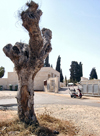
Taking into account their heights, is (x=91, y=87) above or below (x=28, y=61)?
below

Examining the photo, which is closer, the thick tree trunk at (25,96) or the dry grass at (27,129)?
the dry grass at (27,129)

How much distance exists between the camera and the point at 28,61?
20.1ft

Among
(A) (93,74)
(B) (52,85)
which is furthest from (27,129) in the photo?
(A) (93,74)

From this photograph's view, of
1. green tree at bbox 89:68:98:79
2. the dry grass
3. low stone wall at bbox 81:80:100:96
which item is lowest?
the dry grass

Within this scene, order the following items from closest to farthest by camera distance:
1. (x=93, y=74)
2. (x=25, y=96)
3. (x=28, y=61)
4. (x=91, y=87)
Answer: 1. (x=25, y=96)
2. (x=28, y=61)
3. (x=91, y=87)
4. (x=93, y=74)

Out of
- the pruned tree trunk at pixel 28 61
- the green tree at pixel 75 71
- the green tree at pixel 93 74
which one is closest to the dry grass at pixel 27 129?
the pruned tree trunk at pixel 28 61

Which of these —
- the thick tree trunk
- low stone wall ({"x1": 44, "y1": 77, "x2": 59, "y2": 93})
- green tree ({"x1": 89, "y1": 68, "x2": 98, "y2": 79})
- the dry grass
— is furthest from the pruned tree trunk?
green tree ({"x1": 89, "y1": 68, "x2": 98, "y2": 79})

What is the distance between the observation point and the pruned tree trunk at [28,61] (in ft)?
19.5

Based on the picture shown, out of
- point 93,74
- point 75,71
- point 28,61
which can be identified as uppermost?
point 75,71

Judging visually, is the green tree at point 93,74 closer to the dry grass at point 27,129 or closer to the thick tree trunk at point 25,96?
the dry grass at point 27,129

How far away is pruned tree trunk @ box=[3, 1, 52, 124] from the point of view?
5.95 meters

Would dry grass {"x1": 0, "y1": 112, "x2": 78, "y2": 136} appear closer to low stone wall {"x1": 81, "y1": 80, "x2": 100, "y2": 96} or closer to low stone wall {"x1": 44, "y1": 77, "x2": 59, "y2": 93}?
low stone wall {"x1": 81, "y1": 80, "x2": 100, "y2": 96}

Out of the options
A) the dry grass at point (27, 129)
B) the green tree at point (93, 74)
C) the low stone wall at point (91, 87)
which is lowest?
Answer: the dry grass at point (27, 129)

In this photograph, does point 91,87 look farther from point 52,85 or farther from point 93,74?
point 93,74
